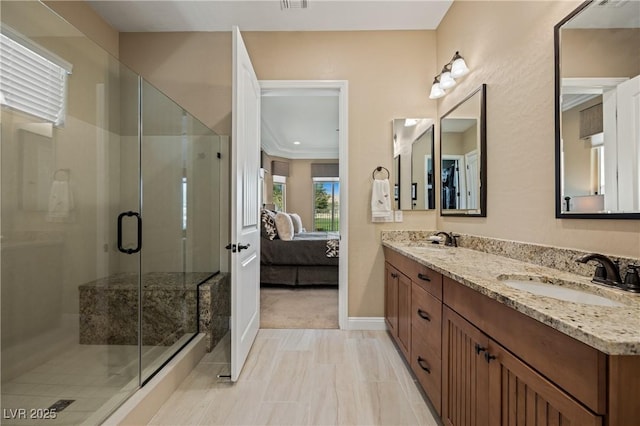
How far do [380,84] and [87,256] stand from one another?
2891 millimetres

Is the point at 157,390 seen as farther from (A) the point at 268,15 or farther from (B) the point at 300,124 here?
(B) the point at 300,124

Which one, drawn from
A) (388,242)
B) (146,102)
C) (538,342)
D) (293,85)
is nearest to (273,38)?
(293,85)

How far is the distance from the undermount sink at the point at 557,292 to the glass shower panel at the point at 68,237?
2.02 meters

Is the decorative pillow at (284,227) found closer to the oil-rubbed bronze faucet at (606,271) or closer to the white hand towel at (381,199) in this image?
the white hand towel at (381,199)

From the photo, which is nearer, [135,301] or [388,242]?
[135,301]

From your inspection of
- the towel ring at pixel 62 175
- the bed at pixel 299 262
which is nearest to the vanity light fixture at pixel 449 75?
the bed at pixel 299 262

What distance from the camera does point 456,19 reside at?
2.27 m

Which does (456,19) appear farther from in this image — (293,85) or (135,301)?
(135,301)

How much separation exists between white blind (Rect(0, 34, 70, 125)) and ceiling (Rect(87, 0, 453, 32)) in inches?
36.7

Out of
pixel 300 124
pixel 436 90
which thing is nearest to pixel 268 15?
pixel 436 90

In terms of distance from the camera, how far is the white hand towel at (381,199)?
2.58 meters

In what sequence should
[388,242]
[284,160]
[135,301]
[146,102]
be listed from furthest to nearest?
[284,160] → [388,242] → [146,102] → [135,301]

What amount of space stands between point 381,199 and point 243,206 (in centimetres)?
125

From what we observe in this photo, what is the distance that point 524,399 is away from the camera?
0.83 meters
